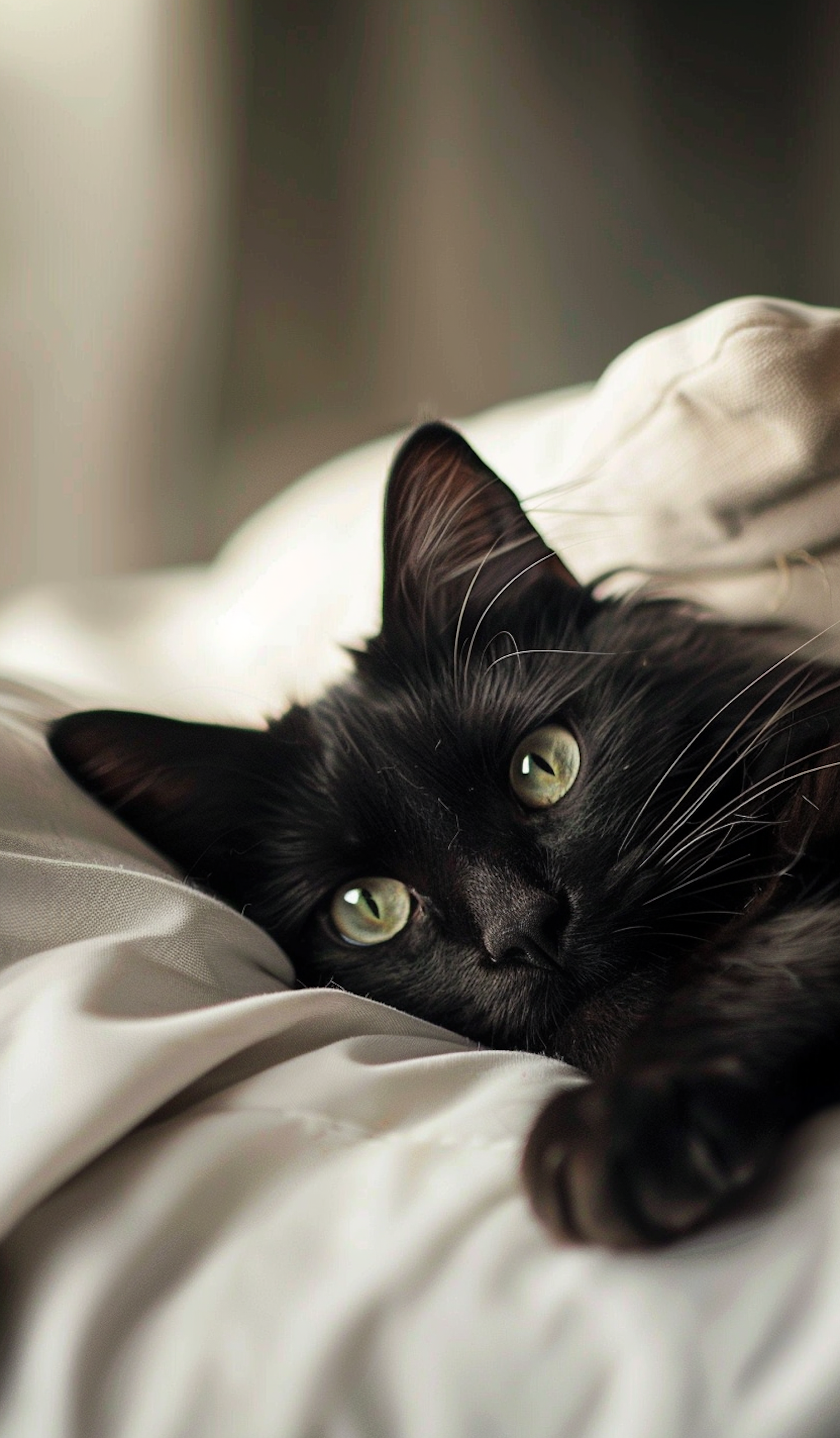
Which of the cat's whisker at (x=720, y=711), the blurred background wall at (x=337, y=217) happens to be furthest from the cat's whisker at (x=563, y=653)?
the blurred background wall at (x=337, y=217)

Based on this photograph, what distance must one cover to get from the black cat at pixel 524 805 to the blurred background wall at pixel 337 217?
84 cm

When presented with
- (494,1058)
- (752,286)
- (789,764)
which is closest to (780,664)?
(789,764)

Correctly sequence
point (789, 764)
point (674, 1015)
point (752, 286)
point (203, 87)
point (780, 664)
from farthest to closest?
point (203, 87) < point (752, 286) < point (780, 664) < point (789, 764) < point (674, 1015)

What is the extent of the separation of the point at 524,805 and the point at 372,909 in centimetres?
17

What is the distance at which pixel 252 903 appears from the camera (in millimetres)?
1014

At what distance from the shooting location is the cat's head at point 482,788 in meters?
0.84

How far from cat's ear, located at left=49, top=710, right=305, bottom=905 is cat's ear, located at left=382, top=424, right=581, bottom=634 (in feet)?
0.65

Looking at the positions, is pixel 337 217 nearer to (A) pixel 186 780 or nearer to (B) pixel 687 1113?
(A) pixel 186 780

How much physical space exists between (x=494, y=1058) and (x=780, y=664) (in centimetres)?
51

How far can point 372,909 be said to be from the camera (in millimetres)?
951

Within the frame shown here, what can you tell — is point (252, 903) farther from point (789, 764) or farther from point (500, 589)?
point (789, 764)

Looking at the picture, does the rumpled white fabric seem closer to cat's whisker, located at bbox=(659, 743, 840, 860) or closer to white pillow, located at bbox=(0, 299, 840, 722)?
cat's whisker, located at bbox=(659, 743, 840, 860)

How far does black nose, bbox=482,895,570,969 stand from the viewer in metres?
0.82

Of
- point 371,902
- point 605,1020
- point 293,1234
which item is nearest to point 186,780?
point 371,902
